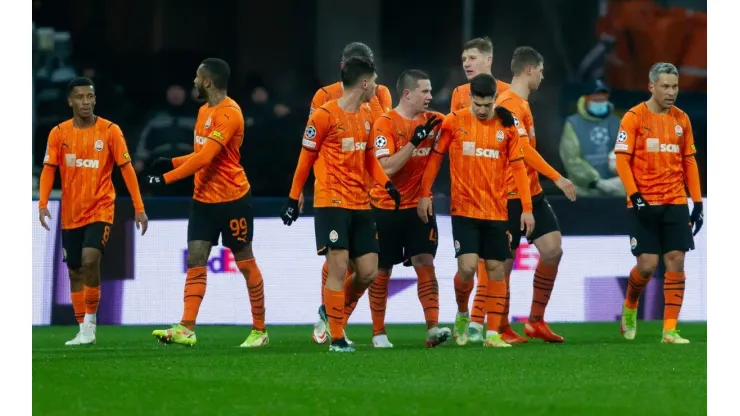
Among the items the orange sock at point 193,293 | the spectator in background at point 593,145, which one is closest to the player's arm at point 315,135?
the orange sock at point 193,293

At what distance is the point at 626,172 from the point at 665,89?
0.65 m

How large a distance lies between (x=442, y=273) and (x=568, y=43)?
3550 mm

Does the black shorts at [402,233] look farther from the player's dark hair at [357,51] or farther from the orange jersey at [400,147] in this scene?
the player's dark hair at [357,51]

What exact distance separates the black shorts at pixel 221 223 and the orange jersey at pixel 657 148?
275cm

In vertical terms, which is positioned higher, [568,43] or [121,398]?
[568,43]

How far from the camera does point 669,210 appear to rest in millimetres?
10656

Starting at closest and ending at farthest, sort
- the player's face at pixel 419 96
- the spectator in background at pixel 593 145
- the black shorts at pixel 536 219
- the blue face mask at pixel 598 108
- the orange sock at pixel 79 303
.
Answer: the player's face at pixel 419 96 < the black shorts at pixel 536 219 < the orange sock at pixel 79 303 < the spectator in background at pixel 593 145 < the blue face mask at pixel 598 108

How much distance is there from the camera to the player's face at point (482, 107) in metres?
10.1

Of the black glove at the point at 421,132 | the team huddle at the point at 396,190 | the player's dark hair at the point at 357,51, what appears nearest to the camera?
the team huddle at the point at 396,190

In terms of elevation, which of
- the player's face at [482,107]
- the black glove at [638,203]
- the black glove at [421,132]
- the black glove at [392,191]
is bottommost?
the black glove at [638,203]

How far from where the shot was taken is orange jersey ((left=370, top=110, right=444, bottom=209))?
1028 cm

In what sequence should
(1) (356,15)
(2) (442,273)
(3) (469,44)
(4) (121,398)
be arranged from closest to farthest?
(4) (121,398) < (3) (469,44) < (2) (442,273) < (1) (356,15)

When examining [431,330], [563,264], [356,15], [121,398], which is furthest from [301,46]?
[121,398]

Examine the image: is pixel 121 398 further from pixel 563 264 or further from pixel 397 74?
pixel 397 74
